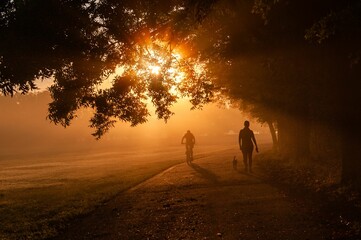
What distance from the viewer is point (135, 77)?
51.8 ft

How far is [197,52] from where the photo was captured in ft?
59.6

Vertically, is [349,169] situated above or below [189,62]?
below

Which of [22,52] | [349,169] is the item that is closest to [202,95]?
[349,169]

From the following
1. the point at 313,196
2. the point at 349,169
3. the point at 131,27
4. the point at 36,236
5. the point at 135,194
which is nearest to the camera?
the point at 36,236

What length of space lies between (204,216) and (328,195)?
3.57 metres

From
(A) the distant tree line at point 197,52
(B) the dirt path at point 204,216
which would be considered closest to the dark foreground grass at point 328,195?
(B) the dirt path at point 204,216

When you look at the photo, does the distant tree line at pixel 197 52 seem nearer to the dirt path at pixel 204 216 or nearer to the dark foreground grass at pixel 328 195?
the dark foreground grass at pixel 328 195

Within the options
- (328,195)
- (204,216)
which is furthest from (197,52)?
(204,216)

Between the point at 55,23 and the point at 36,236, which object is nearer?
the point at 36,236

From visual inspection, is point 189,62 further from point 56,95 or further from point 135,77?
point 56,95

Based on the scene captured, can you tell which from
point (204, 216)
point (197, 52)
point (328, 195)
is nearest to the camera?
point (204, 216)

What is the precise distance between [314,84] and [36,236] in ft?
37.6

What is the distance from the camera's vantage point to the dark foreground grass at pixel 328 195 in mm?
7031

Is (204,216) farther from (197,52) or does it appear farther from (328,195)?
(197,52)
